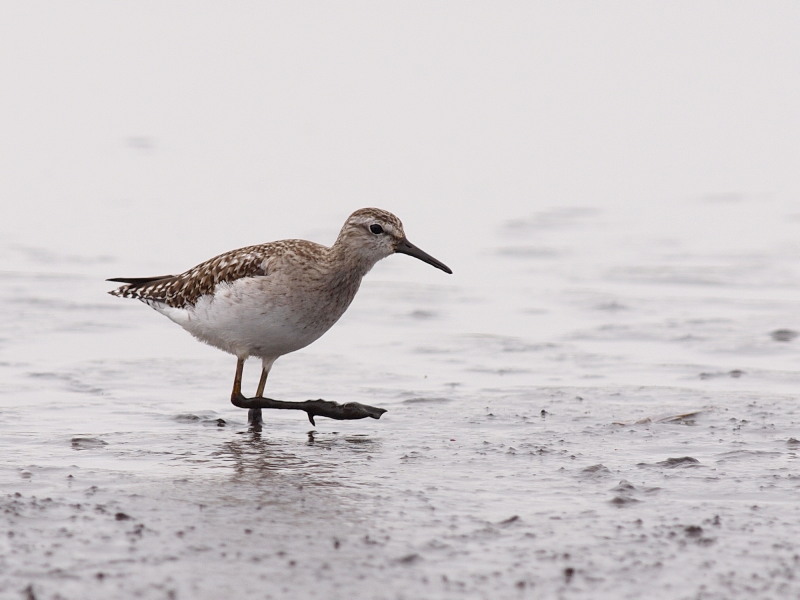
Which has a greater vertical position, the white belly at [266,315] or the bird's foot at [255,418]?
the white belly at [266,315]

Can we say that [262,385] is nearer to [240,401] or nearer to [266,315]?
[240,401]

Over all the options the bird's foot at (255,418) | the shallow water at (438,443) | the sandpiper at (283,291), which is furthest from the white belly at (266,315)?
the shallow water at (438,443)

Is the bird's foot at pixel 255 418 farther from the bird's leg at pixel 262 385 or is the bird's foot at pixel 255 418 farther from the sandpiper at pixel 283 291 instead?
the bird's leg at pixel 262 385

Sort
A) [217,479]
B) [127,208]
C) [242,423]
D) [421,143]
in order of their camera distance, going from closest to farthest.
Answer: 1. [217,479]
2. [242,423]
3. [127,208]
4. [421,143]

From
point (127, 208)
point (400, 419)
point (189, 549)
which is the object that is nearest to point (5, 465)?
point (189, 549)

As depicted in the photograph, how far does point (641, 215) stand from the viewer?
16.7 meters

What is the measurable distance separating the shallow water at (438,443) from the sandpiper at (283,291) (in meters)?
0.48

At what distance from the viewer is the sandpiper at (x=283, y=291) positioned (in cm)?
868

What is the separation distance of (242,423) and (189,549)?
119 inches

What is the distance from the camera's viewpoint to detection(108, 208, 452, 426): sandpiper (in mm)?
8680

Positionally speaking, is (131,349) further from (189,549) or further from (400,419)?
(189,549)

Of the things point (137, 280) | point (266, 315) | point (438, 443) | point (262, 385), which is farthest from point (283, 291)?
point (137, 280)

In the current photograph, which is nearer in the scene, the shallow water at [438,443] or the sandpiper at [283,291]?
the shallow water at [438,443]

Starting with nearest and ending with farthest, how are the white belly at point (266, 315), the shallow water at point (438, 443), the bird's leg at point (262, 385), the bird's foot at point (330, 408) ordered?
the shallow water at point (438, 443) < the bird's foot at point (330, 408) < the white belly at point (266, 315) < the bird's leg at point (262, 385)
